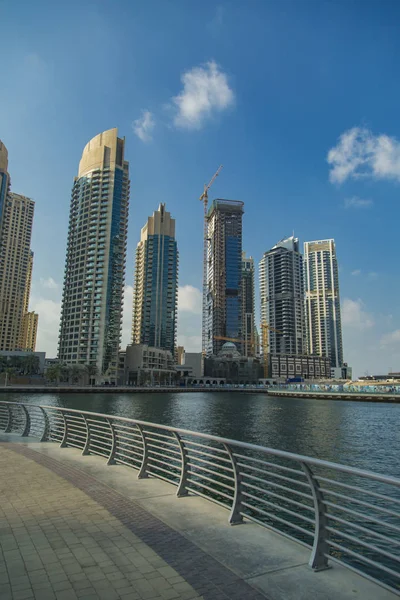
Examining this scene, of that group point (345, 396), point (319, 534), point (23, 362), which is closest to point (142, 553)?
point (319, 534)

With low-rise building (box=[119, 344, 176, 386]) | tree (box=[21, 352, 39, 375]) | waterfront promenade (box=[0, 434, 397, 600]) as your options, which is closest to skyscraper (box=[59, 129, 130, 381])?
tree (box=[21, 352, 39, 375])

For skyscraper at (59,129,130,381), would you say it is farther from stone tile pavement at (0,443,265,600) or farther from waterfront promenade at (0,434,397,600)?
stone tile pavement at (0,443,265,600)

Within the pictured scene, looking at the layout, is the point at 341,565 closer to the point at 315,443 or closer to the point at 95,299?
the point at 315,443

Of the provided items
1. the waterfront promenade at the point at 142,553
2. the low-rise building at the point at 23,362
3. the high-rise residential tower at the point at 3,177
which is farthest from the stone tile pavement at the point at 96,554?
the high-rise residential tower at the point at 3,177

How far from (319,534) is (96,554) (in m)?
3.21

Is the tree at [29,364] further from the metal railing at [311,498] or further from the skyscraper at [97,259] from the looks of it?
the metal railing at [311,498]

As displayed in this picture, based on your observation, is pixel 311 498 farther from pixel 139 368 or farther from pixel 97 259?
pixel 139 368

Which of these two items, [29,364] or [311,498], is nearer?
[311,498]

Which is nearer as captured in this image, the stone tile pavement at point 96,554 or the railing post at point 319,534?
the stone tile pavement at point 96,554

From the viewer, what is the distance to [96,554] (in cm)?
578

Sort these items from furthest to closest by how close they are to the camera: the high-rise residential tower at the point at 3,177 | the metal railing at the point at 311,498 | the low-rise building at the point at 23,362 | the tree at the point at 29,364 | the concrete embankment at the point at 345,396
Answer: the high-rise residential tower at the point at 3,177
the tree at the point at 29,364
the low-rise building at the point at 23,362
the concrete embankment at the point at 345,396
the metal railing at the point at 311,498

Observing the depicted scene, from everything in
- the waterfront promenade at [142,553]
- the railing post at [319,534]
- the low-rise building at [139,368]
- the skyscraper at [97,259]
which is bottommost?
the waterfront promenade at [142,553]

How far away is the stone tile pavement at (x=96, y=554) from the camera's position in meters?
4.75

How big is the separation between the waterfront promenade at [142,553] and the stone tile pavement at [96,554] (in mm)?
13
